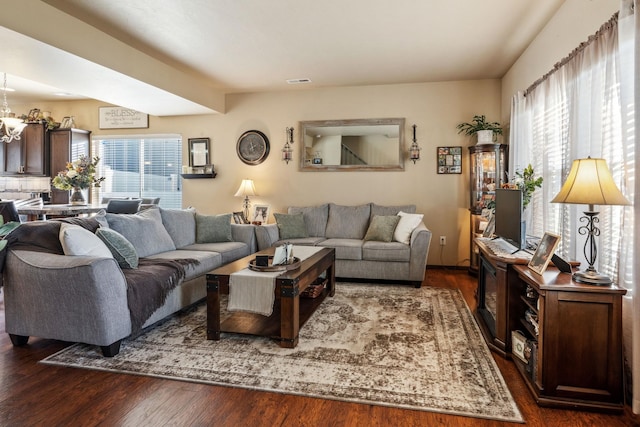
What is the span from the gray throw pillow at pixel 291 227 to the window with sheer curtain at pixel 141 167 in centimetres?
238

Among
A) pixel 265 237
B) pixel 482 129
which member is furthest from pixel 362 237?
pixel 482 129

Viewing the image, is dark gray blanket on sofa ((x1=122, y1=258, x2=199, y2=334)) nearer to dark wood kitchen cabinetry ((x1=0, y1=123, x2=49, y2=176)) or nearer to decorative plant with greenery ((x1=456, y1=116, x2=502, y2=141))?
decorative plant with greenery ((x1=456, y1=116, x2=502, y2=141))

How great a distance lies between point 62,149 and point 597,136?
755 cm

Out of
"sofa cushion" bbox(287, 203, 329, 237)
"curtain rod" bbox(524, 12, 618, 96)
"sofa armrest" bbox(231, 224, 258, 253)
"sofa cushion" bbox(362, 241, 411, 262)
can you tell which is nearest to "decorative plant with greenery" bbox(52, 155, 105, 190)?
"sofa armrest" bbox(231, 224, 258, 253)

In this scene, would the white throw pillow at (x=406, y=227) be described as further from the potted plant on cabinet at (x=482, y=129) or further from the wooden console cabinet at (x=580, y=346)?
the wooden console cabinet at (x=580, y=346)

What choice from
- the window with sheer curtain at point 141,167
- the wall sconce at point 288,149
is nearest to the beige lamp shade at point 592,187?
the wall sconce at point 288,149

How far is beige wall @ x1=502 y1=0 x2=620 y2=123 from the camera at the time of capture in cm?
255

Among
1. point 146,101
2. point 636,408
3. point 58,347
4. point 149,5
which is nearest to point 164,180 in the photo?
point 146,101

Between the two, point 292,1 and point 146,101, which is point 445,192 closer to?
point 292,1

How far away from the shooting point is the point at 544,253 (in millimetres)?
2268

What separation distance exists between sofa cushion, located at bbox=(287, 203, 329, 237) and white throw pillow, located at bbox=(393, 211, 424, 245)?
113 cm

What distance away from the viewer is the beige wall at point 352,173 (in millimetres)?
5445

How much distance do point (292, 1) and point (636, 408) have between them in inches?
138

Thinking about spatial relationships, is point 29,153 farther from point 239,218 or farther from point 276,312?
point 276,312
